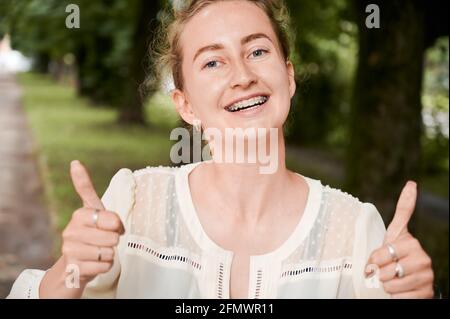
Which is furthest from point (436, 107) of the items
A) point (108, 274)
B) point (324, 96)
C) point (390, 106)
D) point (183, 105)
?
point (324, 96)

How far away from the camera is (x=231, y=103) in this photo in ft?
5.09

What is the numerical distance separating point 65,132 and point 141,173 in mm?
9720

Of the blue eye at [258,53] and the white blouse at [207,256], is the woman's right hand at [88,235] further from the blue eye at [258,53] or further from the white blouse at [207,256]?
the blue eye at [258,53]

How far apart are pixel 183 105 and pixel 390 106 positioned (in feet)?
7.36

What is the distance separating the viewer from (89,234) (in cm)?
128

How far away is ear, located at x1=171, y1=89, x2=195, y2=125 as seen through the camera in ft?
5.52

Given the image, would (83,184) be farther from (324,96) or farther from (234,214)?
(324,96)

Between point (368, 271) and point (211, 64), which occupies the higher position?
point (211, 64)

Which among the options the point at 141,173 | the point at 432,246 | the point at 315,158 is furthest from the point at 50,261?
the point at 315,158

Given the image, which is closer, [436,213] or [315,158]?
[436,213]

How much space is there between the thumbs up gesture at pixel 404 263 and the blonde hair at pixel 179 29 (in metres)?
0.56

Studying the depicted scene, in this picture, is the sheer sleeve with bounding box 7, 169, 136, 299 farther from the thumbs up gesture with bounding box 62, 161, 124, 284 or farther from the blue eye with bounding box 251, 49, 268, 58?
the blue eye with bounding box 251, 49, 268, 58

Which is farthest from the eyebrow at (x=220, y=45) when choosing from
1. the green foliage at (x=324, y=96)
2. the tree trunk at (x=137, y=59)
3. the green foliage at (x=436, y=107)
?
the green foliage at (x=324, y=96)

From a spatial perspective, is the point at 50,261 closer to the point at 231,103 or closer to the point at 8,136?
the point at 231,103
